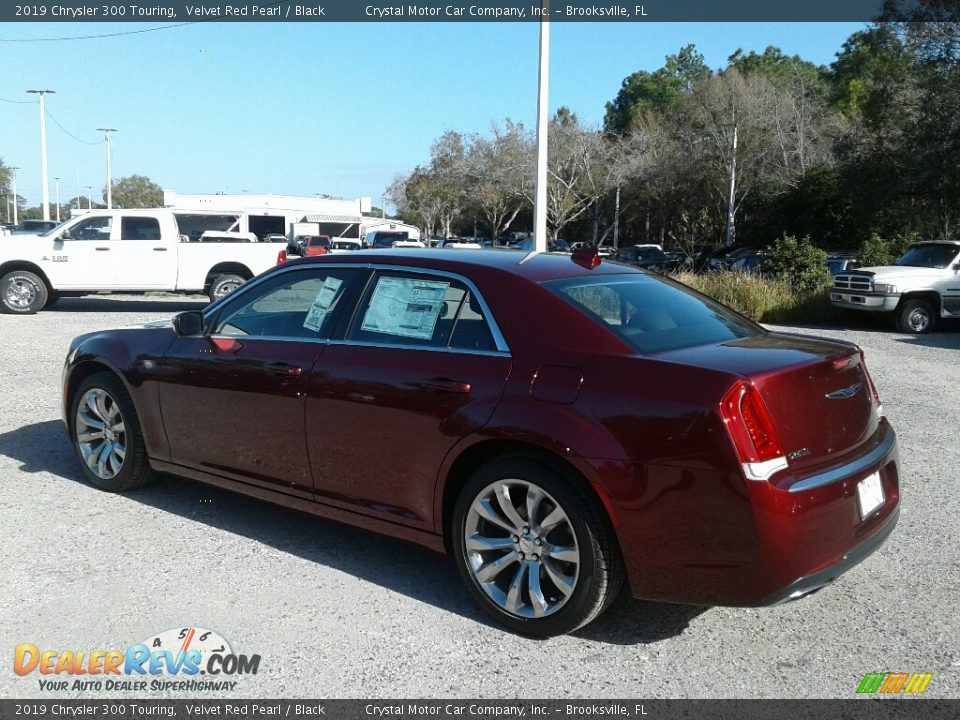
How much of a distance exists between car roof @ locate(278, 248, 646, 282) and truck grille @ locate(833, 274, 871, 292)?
1341cm

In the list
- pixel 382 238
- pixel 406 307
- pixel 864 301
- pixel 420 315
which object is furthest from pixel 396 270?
pixel 382 238

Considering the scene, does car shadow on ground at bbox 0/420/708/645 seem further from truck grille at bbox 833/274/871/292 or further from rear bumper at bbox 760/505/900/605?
truck grille at bbox 833/274/871/292

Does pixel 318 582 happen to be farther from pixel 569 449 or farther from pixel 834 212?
pixel 834 212

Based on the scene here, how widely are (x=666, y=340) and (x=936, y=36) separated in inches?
1201

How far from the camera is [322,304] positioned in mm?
4738

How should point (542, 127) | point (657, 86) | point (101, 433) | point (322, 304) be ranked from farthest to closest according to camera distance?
point (657, 86) → point (542, 127) → point (101, 433) → point (322, 304)

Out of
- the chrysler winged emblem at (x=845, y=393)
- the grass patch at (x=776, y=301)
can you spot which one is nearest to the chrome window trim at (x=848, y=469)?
the chrysler winged emblem at (x=845, y=393)

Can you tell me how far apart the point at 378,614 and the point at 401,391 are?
1005 millimetres

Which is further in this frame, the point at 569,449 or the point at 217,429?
the point at 217,429

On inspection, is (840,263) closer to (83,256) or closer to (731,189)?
(83,256)

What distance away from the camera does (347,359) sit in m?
4.41

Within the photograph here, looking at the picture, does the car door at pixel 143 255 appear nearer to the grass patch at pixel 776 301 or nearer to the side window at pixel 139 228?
the side window at pixel 139 228

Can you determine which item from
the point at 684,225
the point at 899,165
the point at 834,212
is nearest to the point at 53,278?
the point at 899,165

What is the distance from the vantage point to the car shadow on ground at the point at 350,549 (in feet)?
13.2
